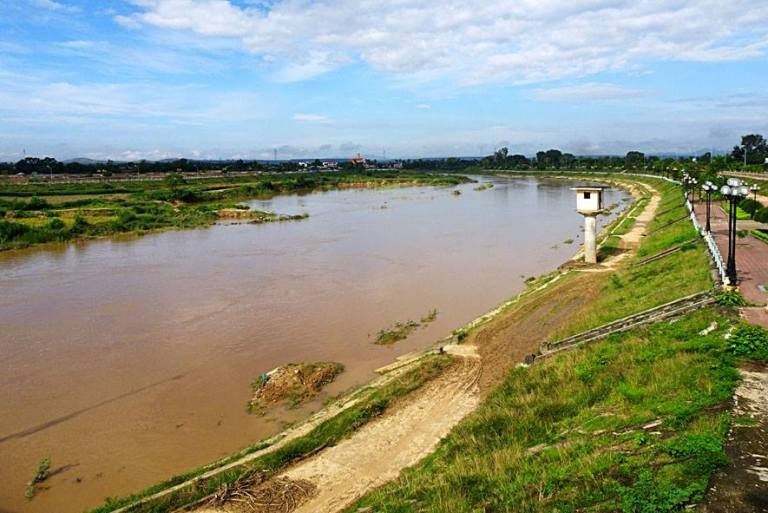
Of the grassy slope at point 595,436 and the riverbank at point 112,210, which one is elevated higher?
the riverbank at point 112,210

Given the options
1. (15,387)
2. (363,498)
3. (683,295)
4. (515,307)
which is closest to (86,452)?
(15,387)

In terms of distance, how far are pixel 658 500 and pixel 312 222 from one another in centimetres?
3836

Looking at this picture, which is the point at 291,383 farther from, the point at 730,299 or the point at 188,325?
the point at 730,299

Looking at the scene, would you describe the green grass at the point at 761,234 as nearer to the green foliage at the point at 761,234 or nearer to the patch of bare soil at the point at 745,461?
the green foliage at the point at 761,234

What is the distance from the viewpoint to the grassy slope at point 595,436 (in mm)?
5211

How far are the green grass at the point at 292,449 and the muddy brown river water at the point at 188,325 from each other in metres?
1.11

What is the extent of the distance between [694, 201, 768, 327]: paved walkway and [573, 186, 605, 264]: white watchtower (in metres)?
3.48

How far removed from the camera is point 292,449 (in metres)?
8.28

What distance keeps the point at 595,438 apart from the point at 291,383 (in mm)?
6656

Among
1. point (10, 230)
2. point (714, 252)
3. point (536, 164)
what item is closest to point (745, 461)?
point (714, 252)

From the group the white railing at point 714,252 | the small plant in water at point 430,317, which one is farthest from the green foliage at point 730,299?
the small plant in water at point 430,317

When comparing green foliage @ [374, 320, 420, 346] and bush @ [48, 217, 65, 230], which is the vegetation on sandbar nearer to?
green foliage @ [374, 320, 420, 346]

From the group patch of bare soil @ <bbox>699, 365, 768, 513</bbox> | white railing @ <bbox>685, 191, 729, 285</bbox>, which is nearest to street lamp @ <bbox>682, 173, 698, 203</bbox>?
white railing @ <bbox>685, 191, 729, 285</bbox>

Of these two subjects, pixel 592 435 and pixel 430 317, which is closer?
pixel 592 435
